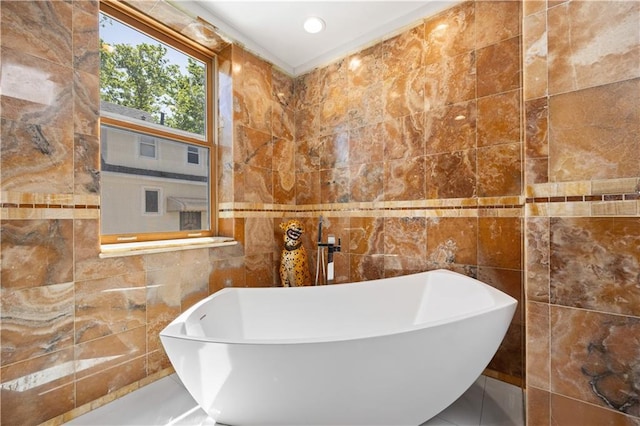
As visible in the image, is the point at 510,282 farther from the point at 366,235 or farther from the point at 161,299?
the point at 161,299

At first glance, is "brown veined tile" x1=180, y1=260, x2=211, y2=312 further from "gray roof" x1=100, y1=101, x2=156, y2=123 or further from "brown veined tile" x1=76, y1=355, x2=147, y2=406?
"gray roof" x1=100, y1=101, x2=156, y2=123

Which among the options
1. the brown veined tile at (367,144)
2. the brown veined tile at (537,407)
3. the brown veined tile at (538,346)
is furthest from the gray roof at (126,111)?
the brown veined tile at (537,407)

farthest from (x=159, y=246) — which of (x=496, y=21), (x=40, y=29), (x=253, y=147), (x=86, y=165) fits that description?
(x=496, y=21)

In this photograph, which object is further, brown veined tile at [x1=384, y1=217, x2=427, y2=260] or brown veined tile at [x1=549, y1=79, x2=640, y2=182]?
brown veined tile at [x1=384, y1=217, x2=427, y2=260]

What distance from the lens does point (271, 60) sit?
2.43 meters

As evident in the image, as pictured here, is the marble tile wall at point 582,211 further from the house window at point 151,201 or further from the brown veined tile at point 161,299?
the house window at point 151,201

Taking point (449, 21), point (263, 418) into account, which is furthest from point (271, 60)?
point (263, 418)

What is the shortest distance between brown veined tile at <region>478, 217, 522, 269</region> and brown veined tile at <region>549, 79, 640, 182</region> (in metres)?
0.64

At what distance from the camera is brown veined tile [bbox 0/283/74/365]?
1202 millimetres

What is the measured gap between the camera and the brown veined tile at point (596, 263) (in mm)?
949

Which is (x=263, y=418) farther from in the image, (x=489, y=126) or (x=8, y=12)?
(x=8, y=12)

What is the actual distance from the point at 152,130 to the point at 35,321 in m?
1.27

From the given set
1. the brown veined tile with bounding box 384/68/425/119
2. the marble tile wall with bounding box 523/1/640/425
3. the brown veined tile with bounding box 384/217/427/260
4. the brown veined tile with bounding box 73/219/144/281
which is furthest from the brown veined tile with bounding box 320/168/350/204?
the brown veined tile with bounding box 73/219/144/281

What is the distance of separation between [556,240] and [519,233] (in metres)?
0.58
